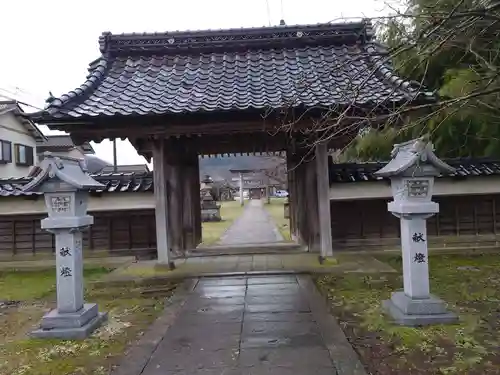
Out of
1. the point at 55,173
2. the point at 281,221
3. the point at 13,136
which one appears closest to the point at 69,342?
the point at 55,173

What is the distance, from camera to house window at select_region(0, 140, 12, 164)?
80.7ft

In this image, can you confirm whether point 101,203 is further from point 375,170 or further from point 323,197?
point 375,170

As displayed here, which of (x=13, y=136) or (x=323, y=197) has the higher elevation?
(x=13, y=136)

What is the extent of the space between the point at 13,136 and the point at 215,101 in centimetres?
2383

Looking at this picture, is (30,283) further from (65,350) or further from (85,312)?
(65,350)

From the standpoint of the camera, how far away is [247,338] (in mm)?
4797

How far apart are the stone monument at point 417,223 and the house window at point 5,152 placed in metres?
25.1

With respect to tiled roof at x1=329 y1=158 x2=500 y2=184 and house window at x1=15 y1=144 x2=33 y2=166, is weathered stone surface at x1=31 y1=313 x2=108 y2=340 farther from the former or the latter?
house window at x1=15 y1=144 x2=33 y2=166

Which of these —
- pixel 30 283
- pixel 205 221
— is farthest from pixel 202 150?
pixel 205 221

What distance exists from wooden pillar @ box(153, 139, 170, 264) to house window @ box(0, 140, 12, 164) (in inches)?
803

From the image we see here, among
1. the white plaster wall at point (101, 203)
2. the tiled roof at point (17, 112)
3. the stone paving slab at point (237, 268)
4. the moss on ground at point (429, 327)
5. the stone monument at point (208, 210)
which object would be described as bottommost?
the moss on ground at point (429, 327)

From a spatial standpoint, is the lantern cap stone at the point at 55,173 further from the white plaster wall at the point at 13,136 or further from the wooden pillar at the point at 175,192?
the white plaster wall at the point at 13,136

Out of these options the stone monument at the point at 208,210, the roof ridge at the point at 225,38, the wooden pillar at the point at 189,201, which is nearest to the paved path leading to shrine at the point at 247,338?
the wooden pillar at the point at 189,201

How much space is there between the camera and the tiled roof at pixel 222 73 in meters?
7.05
